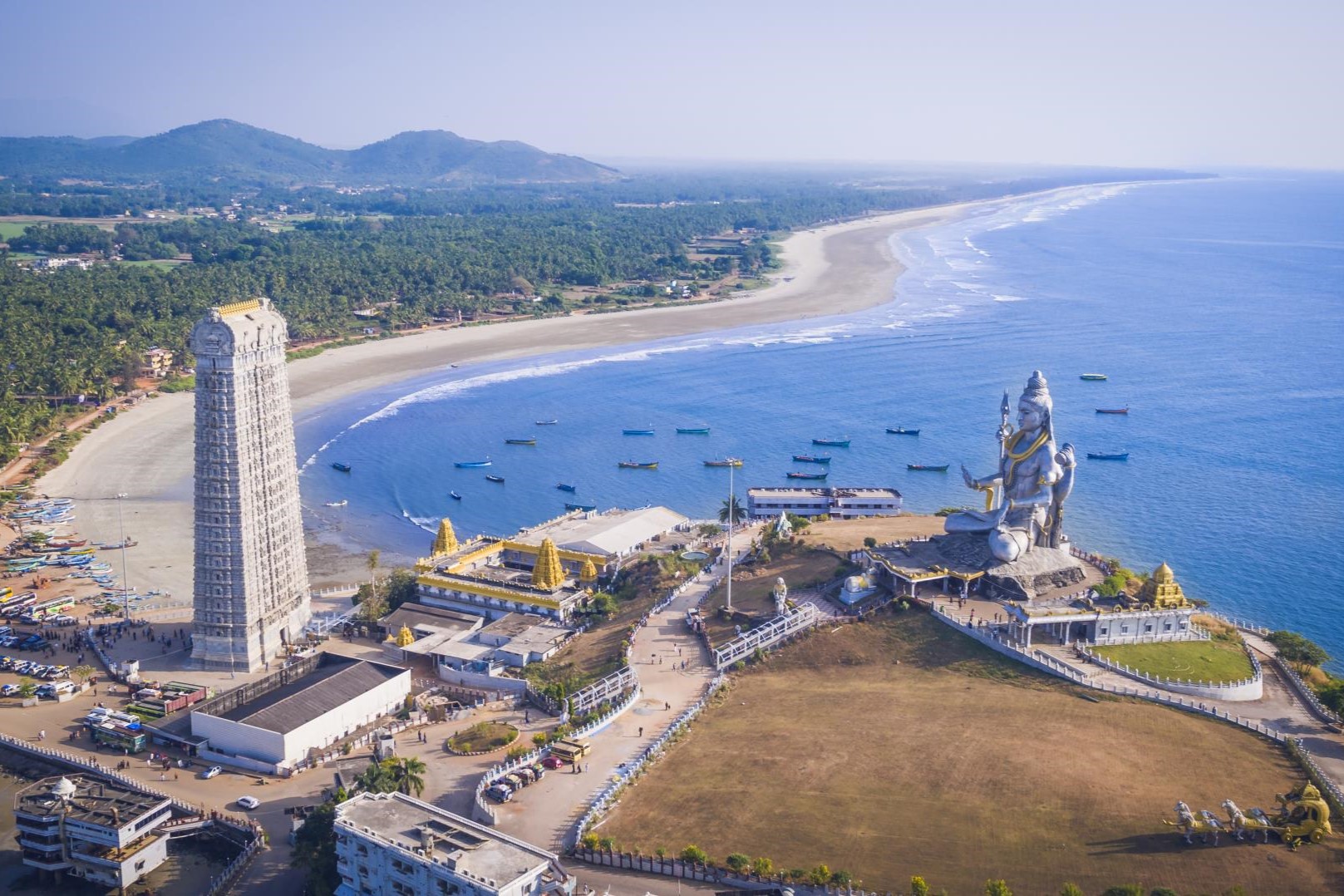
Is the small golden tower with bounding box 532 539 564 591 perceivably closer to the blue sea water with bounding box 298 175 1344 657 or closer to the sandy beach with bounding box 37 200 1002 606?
the sandy beach with bounding box 37 200 1002 606

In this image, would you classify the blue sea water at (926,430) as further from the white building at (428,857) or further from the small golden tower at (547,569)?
the white building at (428,857)

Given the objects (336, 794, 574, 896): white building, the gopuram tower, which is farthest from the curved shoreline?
(336, 794, 574, 896): white building

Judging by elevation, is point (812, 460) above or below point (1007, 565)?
below

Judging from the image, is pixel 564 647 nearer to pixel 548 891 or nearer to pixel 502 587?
pixel 502 587

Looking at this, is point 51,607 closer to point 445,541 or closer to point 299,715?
point 445,541

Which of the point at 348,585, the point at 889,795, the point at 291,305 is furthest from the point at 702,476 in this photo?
the point at 291,305

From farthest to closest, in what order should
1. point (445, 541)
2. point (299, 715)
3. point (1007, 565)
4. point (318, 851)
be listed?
point (445, 541) → point (1007, 565) → point (299, 715) → point (318, 851)

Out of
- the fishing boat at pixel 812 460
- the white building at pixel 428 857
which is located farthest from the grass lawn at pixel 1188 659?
the fishing boat at pixel 812 460

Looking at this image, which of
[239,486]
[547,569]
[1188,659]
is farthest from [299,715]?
[1188,659]
